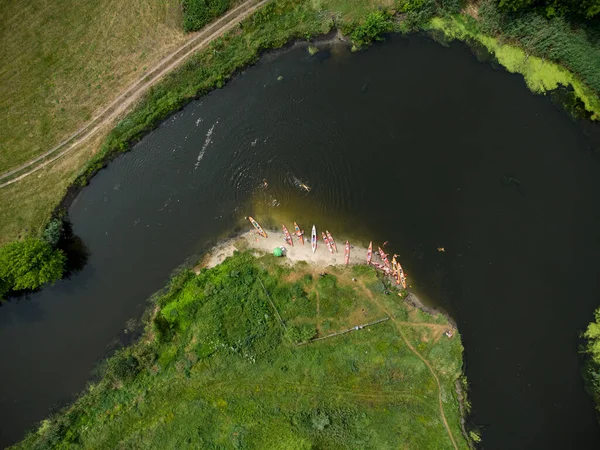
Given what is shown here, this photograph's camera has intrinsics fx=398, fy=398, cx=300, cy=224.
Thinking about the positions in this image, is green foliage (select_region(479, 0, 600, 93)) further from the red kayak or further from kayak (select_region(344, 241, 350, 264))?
kayak (select_region(344, 241, 350, 264))

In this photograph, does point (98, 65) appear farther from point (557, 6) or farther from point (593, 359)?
point (593, 359)

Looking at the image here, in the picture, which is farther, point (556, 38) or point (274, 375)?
point (556, 38)

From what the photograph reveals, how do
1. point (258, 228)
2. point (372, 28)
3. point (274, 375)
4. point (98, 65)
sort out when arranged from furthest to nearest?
point (98, 65) < point (372, 28) < point (258, 228) < point (274, 375)

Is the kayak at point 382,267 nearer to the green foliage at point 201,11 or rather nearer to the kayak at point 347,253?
the kayak at point 347,253

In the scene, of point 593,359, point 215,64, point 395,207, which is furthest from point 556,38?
point 215,64

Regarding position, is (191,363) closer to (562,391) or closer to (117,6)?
(562,391)

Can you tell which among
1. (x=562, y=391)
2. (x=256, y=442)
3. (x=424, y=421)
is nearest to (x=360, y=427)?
(x=424, y=421)
